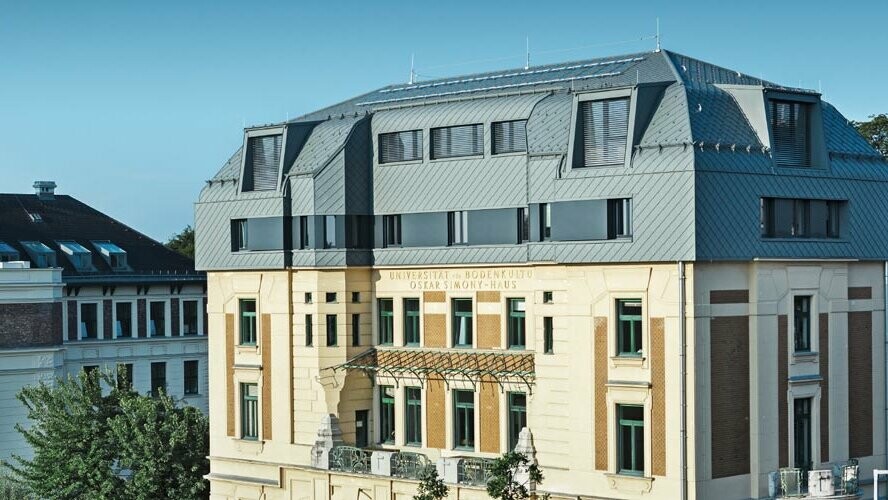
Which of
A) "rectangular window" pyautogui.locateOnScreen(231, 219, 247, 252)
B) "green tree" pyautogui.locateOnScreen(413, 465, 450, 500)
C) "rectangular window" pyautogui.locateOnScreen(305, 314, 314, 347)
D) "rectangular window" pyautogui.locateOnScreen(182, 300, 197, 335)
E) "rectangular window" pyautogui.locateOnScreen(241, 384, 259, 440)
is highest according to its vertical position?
"rectangular window" pyautogui.locateOnScreen(231, 219, 247, 252)

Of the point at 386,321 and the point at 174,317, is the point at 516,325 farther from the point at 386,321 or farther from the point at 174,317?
the point at 174,317

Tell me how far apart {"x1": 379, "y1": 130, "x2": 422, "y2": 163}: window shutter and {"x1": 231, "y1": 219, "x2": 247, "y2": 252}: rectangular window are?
5958 mm

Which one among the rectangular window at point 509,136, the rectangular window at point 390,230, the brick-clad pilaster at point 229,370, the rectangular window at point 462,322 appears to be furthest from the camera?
the brick-clad pilaster at point 229,370

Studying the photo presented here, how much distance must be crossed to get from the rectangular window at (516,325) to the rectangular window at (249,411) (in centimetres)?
1089

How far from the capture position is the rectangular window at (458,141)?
55938mm

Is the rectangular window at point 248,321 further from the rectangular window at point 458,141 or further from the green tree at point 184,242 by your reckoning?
the green tree at point 184,242

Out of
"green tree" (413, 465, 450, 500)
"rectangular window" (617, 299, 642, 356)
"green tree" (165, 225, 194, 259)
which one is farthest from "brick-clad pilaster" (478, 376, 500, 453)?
"green tree" (165, 225, 194, 259)

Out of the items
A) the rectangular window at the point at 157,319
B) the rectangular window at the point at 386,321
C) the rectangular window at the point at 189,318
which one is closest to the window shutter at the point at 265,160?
the rectangular window at the point at 386,321

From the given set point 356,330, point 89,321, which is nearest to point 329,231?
point 356,330

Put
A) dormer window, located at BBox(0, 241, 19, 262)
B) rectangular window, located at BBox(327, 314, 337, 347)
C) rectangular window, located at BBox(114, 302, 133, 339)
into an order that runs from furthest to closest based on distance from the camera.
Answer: rectangular window, located at BBox(114, 302, 133, 339), dormer window, located at BBox(0, 241, 19, 262), rectangular window, located at BBox(327, 314, 337, 347)

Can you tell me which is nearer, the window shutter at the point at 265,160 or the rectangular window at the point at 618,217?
the rectangular window at the point at 618,217

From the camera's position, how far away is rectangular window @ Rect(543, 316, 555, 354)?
52188 millimetres

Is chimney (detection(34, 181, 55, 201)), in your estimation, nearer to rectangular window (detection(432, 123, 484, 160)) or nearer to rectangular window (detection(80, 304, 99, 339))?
rectangular window (detection(80, 304, 99, 339))

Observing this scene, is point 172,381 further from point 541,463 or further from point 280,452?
point 541,463
